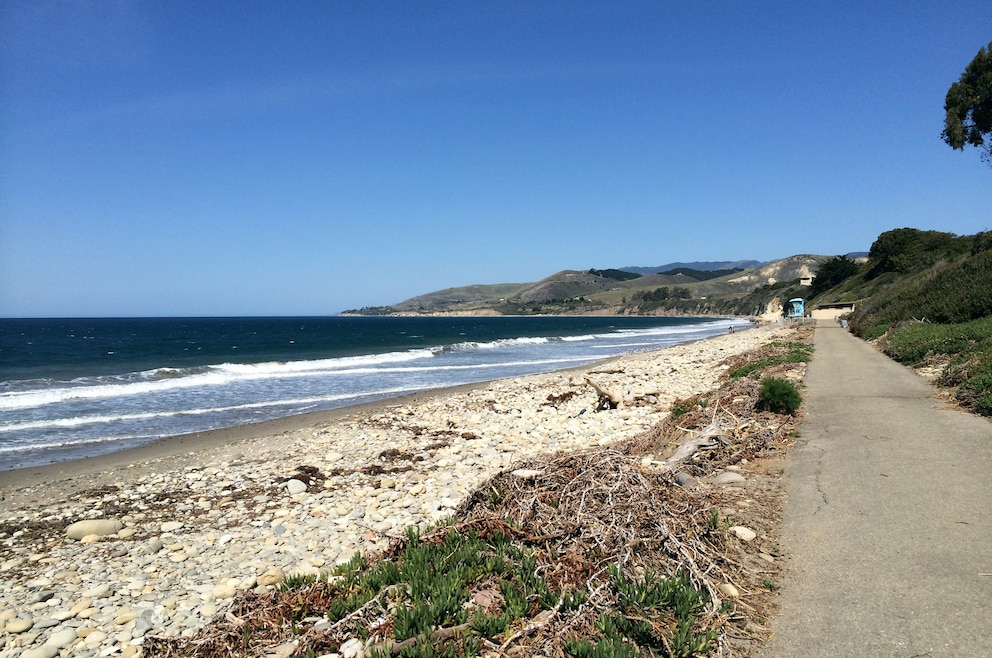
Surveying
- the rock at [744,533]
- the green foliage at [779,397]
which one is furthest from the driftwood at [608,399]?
the rock at [744,533]

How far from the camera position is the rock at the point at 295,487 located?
8748 mm

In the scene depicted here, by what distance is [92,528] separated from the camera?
7414mm

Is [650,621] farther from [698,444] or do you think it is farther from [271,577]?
[698,444]

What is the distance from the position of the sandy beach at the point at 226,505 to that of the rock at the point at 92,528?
2 centimetres

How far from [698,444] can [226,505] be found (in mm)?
6796

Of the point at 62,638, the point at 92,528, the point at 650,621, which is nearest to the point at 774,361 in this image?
the point at 650,621

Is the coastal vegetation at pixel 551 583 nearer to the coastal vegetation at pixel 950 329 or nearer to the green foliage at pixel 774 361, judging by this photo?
the coastal vegetation at pixel 950 329

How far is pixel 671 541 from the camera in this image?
4102mm

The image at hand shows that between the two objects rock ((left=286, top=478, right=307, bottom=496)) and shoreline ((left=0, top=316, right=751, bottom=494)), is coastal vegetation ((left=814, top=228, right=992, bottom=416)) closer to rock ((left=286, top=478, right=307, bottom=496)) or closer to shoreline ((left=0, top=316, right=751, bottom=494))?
rock ((left=286, top=478, right=307, bottom=496))

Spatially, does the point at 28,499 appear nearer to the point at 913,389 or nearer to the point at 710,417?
the point at 710,417

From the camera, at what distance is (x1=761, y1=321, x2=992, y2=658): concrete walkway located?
126 inches

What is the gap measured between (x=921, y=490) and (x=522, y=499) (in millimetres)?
3880

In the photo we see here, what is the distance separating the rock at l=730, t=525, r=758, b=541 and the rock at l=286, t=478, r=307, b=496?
257 inches

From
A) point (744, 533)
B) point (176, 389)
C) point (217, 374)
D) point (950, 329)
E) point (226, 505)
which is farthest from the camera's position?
point (217, 374)
